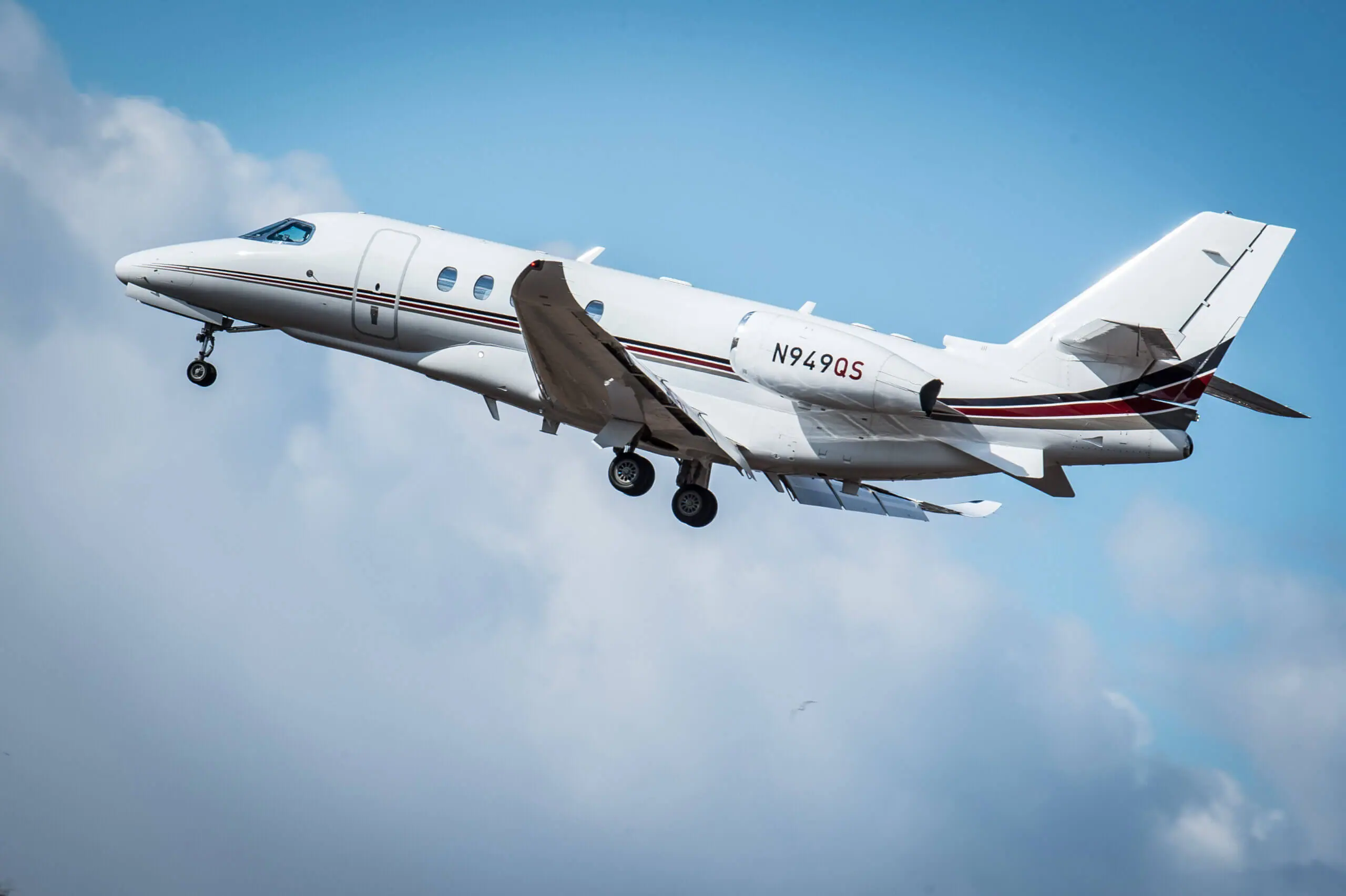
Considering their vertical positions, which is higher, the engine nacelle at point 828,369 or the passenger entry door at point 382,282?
the passenger entry door at point 382,282

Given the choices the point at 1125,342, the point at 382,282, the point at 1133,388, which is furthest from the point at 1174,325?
the point at 382,282

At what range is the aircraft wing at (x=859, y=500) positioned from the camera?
23156 mm

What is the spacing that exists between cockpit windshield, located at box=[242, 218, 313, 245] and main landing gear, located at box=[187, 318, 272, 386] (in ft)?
5.14

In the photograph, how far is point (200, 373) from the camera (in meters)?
24.0

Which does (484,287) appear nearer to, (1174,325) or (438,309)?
(438,309)

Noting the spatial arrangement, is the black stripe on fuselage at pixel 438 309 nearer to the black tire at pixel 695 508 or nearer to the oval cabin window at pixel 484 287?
the oval cabin window at pixel 484 287

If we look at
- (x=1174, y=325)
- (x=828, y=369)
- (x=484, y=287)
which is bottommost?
(x=828, y=369)

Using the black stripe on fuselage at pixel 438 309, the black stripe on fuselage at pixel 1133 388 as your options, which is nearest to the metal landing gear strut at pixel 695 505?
the black stripe on fuselage at pixel 438 309

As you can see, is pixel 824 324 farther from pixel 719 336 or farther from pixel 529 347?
pixel 529 347

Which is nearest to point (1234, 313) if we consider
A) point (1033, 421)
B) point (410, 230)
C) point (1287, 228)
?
point (1287, 228)

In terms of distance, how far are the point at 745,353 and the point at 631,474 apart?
10.2ft

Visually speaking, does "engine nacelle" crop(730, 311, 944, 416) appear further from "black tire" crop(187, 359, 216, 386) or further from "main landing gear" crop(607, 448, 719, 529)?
"black tire" crop(187, 359, 216, 386)

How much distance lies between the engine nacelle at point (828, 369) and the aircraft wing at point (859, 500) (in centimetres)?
502

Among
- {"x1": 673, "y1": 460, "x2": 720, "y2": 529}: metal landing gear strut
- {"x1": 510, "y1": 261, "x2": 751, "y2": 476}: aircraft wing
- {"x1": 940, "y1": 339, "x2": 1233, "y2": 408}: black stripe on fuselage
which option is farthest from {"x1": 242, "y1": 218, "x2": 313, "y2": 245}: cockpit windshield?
{"x1": 940, "y1": 339, "x2": 1233, "y2": 408}: black stripe on fuselage
